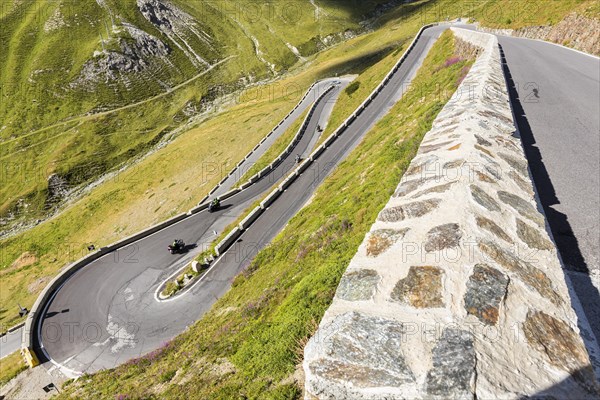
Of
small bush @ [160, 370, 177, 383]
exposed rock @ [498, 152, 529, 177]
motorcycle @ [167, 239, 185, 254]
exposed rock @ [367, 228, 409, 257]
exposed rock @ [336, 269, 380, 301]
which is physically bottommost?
motorcycle @ [167, 239, 185, 254]

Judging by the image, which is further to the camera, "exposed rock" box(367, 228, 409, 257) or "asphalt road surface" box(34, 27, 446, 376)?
"asphalt road surface" box(34, 27, 446, 376)

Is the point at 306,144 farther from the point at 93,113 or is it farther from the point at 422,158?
the point at 93,113

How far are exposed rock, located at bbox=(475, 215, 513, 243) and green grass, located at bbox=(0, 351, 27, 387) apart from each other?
28.4 m

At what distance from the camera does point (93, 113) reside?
117750 mm

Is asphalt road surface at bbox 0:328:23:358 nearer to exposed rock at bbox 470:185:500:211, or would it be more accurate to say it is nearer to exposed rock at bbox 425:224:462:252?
exposed rock at bbox 425:224:462:252

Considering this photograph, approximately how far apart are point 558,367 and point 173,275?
2637 cm

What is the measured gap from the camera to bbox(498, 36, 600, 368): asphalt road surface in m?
6.46

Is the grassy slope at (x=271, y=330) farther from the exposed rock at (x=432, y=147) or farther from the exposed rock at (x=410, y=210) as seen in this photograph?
the exposed rock at (x=410, y=210)

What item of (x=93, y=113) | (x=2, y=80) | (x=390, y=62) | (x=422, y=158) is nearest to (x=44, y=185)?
(x=93, y=113)

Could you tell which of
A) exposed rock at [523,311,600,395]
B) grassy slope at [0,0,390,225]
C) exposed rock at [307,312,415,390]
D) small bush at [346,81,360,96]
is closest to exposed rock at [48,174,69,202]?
grassy slope at [0,0,390,225]

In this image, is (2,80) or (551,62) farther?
(2,80)

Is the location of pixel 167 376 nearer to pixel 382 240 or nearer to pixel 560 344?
pixel 382 240

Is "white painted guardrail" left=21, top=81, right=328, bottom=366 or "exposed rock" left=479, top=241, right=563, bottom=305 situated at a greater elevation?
"exposed rock" left=479, top=241, right=563, bottom=305

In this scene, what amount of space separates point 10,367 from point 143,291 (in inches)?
378
